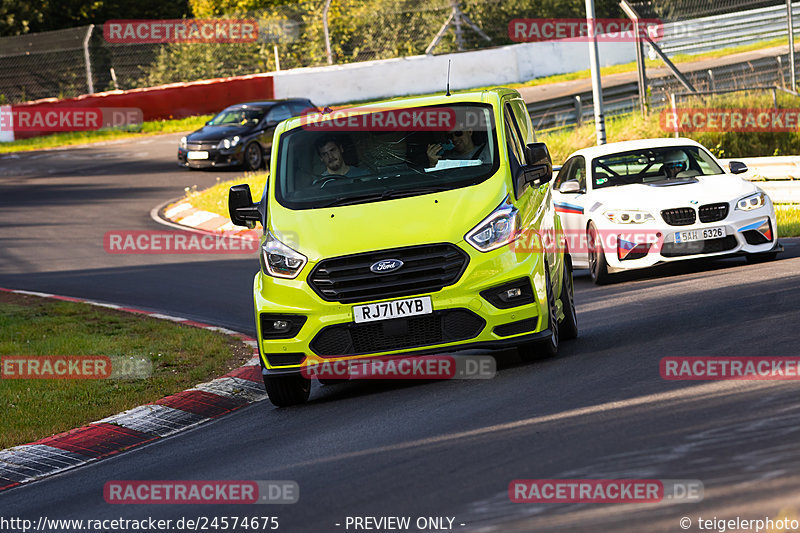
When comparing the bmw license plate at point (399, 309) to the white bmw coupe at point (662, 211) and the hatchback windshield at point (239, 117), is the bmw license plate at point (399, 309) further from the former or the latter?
the hatchback windshield at point (239, 117)

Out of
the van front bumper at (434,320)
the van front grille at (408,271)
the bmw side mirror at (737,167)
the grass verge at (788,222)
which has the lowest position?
the grass verge at (788,222)

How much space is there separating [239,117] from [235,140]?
1336 millimetres

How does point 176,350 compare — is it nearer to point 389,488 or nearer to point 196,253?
point 389,488

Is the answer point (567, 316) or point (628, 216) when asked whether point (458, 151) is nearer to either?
point (567, 316)

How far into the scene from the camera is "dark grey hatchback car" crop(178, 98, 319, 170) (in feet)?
95.8

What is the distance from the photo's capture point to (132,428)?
8.83 meters

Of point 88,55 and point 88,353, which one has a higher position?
point 88,55

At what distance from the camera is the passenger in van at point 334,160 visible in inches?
361

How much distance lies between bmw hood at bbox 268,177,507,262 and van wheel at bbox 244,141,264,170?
20875mm

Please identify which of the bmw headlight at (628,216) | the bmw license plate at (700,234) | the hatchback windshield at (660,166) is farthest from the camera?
the hatchback windshield at (660,166)

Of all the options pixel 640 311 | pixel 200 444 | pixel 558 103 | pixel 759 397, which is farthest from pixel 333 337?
pixel 558 103

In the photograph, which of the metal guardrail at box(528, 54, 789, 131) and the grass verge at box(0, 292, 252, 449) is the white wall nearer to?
the metal guardrail at box(528, 54, 789, 131)

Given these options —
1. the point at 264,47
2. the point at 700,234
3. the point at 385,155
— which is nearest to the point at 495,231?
the point at 385,155

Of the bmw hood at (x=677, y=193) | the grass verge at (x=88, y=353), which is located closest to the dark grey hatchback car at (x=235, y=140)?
the grass verge at (x=88, y=353)
